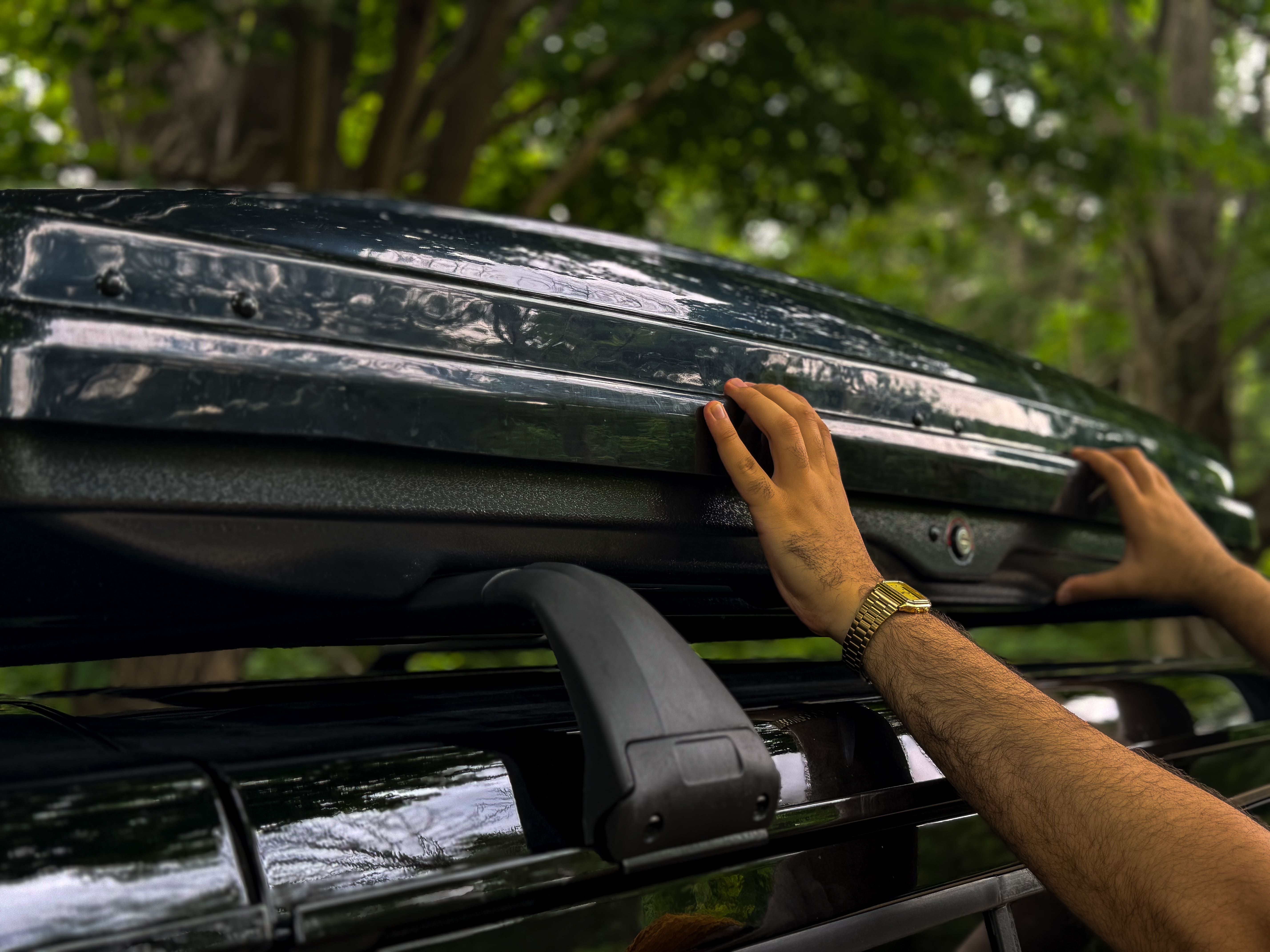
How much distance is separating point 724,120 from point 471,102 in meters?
1.65

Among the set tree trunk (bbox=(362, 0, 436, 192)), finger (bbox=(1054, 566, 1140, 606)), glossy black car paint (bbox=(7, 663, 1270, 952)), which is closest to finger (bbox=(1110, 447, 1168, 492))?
finger (bbox=(1054, 566, 1140, 606))

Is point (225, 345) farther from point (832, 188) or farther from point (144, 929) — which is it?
point (832, 188)

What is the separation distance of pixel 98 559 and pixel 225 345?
0.73 feet

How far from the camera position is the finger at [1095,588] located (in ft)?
6.04

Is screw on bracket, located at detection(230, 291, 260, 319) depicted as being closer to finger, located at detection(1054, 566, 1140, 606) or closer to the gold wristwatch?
the gold wristwatch

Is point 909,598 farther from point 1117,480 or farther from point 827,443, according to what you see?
point 1117,480

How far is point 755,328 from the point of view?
4.53 ft

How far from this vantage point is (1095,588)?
1.87 metres

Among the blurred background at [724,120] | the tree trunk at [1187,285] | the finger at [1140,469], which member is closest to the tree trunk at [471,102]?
the blurred background at [724,120]

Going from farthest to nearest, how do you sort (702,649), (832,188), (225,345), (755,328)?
(832,188) → (702,649) → (755,328) → (225,345)

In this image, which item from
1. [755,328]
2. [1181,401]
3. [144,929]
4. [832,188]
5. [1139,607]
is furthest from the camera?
[1181,401]

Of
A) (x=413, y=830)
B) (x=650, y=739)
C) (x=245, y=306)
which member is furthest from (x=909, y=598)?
(x=245, y=306)

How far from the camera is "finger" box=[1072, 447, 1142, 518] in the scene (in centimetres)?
183

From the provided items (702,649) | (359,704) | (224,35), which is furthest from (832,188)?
(359,704)
